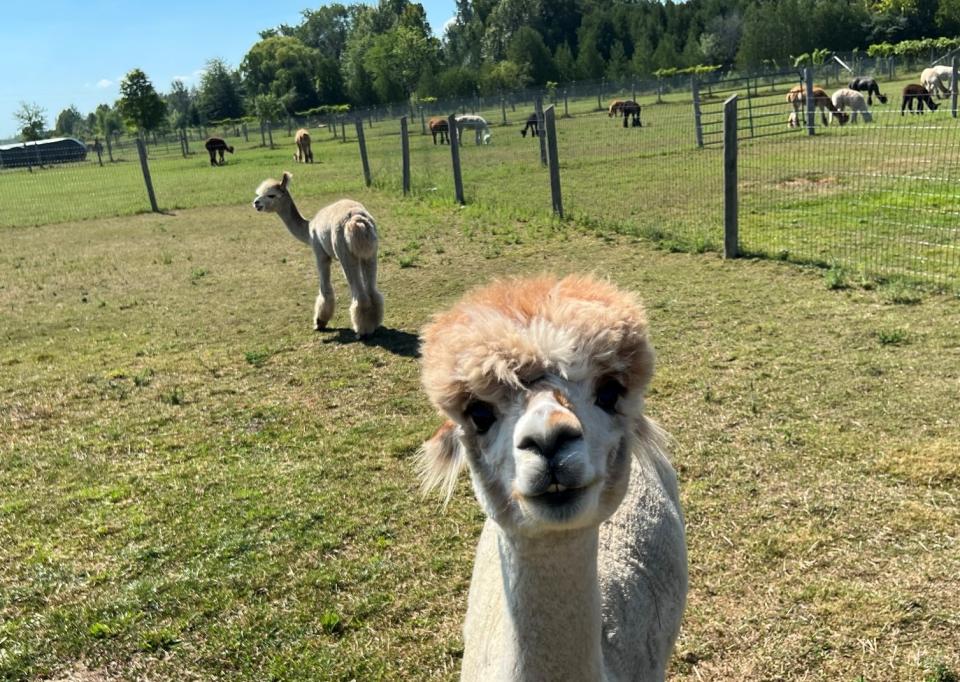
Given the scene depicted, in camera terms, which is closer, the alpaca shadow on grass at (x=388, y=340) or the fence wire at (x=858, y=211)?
the alpaca shadow on grass at (x=388, y=340)

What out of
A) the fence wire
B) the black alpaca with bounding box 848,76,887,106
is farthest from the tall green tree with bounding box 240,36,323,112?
the fence wire

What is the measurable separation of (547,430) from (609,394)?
14.8 inches

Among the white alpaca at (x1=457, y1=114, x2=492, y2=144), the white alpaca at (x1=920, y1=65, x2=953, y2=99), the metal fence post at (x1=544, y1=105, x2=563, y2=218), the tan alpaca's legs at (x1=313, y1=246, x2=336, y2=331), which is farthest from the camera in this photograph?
the white alpaca at (x1=920, y1=65, x2=953, y2=99)

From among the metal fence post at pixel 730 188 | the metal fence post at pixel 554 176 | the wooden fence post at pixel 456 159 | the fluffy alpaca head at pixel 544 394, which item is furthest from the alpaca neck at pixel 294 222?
the fluffy alpaca head at pixel 544 394

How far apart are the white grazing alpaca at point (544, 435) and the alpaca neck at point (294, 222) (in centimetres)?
829

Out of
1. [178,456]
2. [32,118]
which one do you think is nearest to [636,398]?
[178,456]

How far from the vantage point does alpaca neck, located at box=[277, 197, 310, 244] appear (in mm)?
10242

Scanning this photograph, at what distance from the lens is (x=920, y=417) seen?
545 centimetres

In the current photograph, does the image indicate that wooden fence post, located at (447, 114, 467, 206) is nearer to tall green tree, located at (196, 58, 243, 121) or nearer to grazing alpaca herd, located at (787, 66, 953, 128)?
grazing alpaca herd, located at (787, 66, 953, 128)

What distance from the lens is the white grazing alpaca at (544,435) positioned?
6.06 ft

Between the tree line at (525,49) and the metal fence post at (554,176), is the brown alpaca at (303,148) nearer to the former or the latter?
the metal fence post at (554,176)

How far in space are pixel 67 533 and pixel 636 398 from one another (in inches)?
167

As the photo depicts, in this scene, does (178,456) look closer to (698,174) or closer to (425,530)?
(425,530)

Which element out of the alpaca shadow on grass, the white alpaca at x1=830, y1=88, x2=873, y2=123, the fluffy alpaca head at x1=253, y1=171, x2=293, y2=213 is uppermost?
the white alpaca at x1=830, y1=88, x2=873, y2=123
